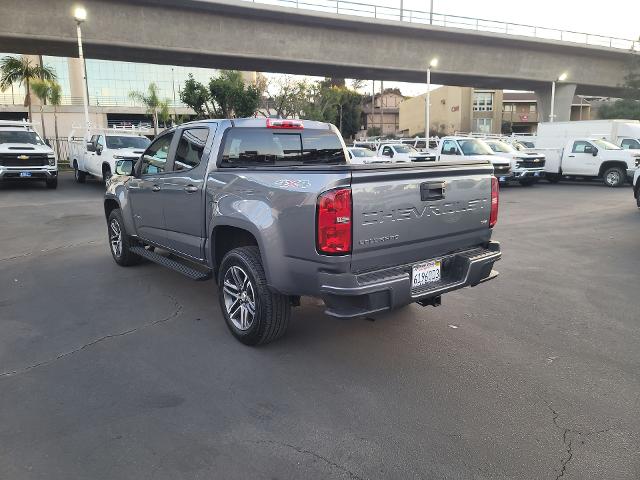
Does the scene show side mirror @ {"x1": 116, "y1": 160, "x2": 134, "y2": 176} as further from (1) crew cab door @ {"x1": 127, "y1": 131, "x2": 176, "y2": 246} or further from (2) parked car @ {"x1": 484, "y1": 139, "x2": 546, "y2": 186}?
(2) parked car @ {"x1": 484, "y1": 139, "x2": 546, "y2": 186}

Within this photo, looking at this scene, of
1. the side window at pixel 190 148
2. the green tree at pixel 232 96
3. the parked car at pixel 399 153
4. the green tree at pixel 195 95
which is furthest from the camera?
the green tree at pixel 195 95

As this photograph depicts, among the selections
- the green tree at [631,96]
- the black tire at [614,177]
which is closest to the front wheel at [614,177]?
Result: the black tire at [614,177]

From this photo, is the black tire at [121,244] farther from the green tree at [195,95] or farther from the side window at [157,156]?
the green tree at [195,95]

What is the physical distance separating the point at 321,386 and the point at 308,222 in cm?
123

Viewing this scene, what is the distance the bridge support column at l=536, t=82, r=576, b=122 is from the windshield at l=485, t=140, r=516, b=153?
20.8 m

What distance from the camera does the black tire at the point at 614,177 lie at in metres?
19.1

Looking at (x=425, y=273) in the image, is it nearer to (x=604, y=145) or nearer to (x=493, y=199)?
(x=493, y=199)

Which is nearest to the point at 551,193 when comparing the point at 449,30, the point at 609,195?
the point at 609,195

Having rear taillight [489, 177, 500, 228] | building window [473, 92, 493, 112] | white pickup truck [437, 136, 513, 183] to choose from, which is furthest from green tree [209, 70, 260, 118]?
building window [473, 92, 493, 112]

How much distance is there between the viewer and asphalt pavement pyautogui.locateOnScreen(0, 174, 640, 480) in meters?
2.90

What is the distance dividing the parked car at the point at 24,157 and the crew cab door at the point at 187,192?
1386 centimetres

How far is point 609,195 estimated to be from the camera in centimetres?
1638

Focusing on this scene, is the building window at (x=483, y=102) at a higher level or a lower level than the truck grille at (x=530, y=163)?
higher

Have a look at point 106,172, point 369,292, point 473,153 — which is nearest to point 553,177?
point 473,153
